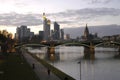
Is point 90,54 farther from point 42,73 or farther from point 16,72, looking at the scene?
point 16,72

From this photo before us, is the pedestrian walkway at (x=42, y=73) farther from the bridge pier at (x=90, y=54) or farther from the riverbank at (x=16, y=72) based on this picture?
the bridge pier at (x=90, y=54)

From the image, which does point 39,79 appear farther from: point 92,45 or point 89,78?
point 92,45

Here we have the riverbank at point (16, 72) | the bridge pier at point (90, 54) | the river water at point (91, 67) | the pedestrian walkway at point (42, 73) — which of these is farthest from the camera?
the bridge pier at point (90, 54)

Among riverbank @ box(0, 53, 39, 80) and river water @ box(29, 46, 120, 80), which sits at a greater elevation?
riverbank @ box(0, 53, 39, 80)

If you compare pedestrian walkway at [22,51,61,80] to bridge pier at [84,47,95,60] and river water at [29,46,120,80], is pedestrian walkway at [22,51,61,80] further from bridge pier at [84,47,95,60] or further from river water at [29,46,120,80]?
bridge pier at [84,47,95,60]

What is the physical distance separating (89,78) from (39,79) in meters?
11.5

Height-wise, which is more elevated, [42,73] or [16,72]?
[16,72]

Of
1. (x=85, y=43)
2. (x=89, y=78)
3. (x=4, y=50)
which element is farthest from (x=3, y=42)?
(x=89, y=78)

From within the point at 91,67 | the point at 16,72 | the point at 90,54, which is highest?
the point at 16,72

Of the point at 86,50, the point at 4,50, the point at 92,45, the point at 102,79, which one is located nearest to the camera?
the point at 102,79

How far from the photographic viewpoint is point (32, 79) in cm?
3303

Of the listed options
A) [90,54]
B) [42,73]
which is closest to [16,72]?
[42,73]

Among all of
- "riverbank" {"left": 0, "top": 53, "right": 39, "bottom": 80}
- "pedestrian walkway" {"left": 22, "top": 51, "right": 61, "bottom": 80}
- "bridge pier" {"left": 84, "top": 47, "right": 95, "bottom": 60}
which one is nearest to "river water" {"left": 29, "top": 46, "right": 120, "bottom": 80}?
"pedestrian walkway" {"left": 22, "top": 51, "right": 61, "bottom": 80}

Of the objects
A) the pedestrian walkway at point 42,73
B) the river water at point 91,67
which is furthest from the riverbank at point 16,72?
the river water at point 91,67
